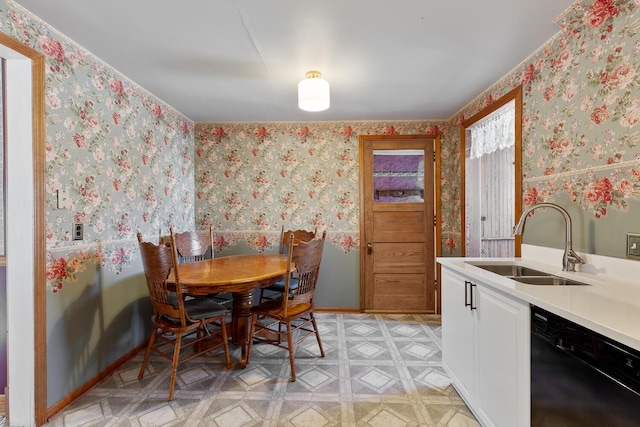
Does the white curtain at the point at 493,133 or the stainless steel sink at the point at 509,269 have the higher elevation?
the white curtain at the point at 493,133

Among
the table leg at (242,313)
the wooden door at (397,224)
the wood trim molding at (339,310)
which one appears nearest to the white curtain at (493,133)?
the wooden door at (397,224)

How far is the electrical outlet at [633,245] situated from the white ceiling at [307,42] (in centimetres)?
120

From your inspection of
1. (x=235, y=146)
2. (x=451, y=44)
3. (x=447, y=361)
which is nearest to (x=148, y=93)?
(x=235, y=146)

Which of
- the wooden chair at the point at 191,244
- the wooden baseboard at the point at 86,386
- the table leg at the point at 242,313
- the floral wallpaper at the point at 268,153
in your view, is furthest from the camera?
the wooden chair at the point at 191,244

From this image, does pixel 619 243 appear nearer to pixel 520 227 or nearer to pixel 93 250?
pixel 520 227

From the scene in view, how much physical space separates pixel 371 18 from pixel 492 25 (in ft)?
2.31

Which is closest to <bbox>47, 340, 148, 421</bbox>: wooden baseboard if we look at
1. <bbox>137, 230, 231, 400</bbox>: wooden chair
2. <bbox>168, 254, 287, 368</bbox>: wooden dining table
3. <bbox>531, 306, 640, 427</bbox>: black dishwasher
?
<bbox>137, 230, 231, 400</bbox>: wooden chair

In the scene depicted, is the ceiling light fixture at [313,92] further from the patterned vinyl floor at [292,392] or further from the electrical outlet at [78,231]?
the patterned vinyl floor at [292,392]

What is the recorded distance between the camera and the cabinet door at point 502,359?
1.24m

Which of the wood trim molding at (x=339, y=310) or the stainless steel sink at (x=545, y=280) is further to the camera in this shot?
the wood trim molding at (x=339, y=310)

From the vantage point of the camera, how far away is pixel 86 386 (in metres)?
1.95

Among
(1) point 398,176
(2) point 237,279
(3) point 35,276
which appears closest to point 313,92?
(2) point 237,279

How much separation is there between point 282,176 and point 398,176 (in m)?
1.36

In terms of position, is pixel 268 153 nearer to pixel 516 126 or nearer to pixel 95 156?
pixel 95 156
